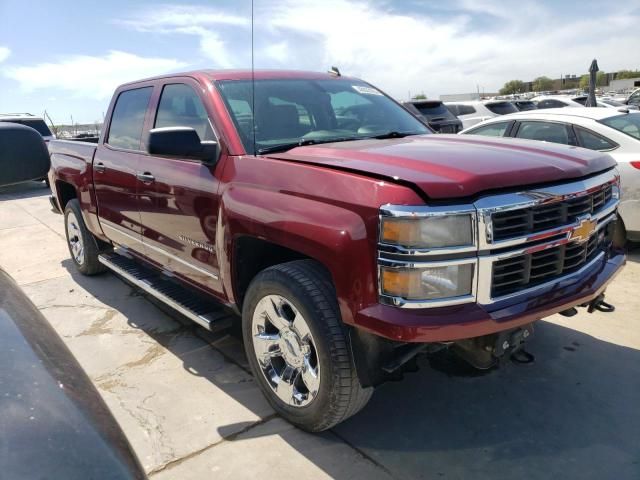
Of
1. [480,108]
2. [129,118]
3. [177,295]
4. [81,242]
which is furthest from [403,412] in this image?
[480,108]

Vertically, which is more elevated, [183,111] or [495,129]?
[183,111]

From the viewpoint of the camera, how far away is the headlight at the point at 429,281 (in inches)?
84.7

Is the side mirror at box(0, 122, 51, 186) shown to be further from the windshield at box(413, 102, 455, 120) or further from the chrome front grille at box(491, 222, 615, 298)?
the windshield at box(413, 102, 455, 120)

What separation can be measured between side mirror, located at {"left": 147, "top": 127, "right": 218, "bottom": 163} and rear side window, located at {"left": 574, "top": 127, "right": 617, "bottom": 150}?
4.51m

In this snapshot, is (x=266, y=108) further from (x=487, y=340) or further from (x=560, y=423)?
(x=560, y=423)

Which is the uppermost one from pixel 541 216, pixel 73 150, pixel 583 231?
pixel 73 150

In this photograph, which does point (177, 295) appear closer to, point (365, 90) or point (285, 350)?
point (285, 350)

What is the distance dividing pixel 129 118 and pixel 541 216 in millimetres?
3450

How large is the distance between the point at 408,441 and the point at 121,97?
12.5 ft

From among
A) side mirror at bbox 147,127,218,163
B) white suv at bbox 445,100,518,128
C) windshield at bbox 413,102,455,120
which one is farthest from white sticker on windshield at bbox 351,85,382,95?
white suv at bbox 445,100,518,128

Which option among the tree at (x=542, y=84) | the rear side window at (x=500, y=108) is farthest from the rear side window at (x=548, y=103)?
the tree at (x=542, y=84)

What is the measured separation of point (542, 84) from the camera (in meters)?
77.7

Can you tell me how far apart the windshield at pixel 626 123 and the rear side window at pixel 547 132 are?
0.39 m

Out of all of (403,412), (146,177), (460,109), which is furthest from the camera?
(460,109)
